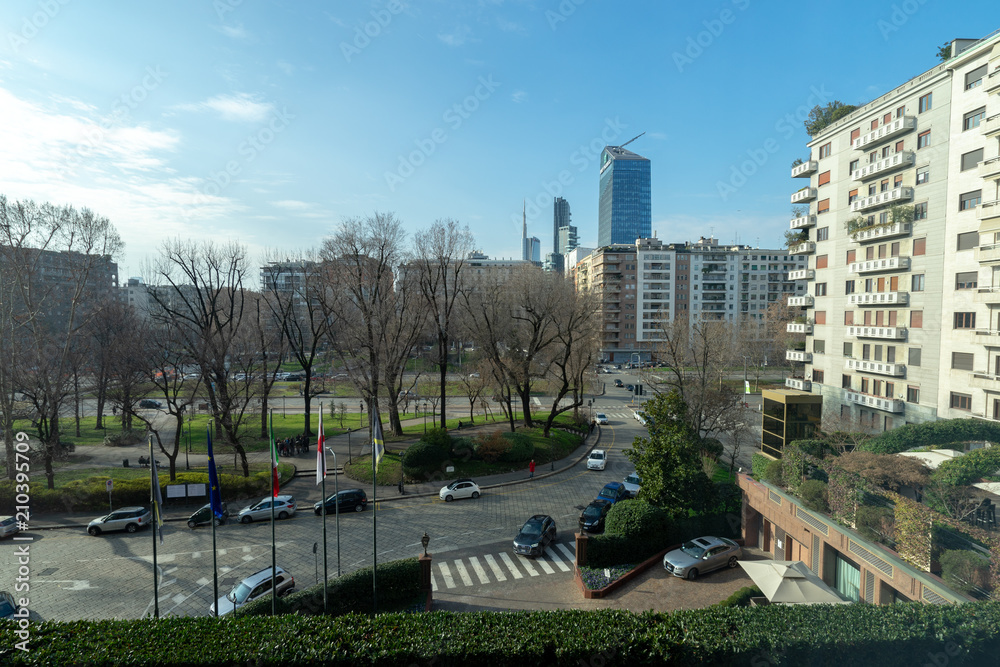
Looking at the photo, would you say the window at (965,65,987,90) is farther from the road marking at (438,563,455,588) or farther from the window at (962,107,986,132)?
the road marking at (438,563,455,588)

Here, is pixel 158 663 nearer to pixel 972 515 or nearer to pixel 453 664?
pixel 453 664

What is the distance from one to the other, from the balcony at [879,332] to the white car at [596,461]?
65.2 ft

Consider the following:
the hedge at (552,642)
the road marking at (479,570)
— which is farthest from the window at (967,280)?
the road marking at (479,570)

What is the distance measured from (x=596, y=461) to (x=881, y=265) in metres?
23.1

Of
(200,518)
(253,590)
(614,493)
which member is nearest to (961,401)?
(614,493)

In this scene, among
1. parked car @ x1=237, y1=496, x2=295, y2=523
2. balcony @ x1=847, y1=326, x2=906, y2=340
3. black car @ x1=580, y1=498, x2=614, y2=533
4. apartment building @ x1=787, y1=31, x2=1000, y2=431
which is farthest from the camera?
balcony @ x1=847, y1=326, x2=906, y2=340

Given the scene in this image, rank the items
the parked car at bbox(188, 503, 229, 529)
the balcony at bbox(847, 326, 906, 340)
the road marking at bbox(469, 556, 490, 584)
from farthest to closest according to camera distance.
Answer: the balcony at bbox(847, 326, 906, 340) → the parked car at bbox(188, 503, 229, 529) → the road marking at bbox(469, 556, 490, 584)

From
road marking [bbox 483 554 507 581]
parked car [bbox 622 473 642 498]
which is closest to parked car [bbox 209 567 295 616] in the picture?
road marking [bbox 483 554 507 581]

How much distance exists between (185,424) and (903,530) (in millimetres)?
53288

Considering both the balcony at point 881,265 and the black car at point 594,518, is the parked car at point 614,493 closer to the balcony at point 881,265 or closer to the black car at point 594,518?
the black car at point 594,518

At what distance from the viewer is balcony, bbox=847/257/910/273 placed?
1193 inches

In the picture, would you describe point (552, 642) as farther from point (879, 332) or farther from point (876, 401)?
point (879, 332)

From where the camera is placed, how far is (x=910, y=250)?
3023 centimetres

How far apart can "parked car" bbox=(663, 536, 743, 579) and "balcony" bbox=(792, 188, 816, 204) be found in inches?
1235
